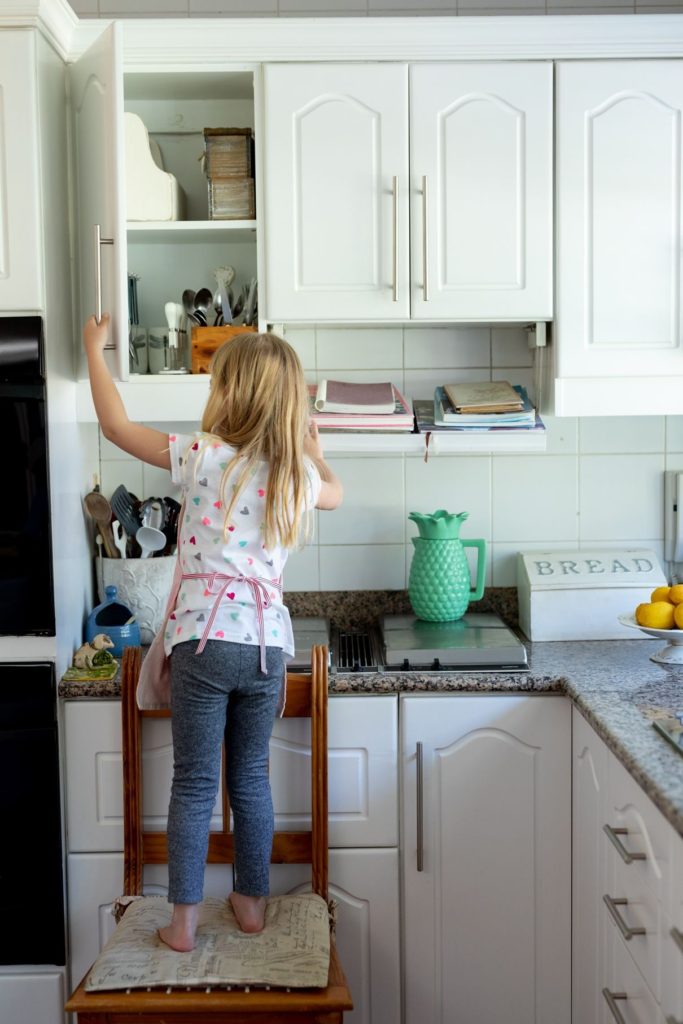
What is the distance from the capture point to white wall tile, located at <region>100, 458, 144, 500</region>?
8.14 ft

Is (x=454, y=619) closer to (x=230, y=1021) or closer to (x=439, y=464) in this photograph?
(x=439, y=464)

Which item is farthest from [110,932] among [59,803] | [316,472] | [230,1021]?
[316,472]

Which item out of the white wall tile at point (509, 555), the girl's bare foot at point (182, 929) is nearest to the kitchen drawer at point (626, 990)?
the girl's bare foot at point (182, 929)

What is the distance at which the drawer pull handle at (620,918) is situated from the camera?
5.12 ft

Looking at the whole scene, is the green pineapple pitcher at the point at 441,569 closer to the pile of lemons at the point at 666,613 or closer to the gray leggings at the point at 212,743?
the pile of lemons at the point at 666,613

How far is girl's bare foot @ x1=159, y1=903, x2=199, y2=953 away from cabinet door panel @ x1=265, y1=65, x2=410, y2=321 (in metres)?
1.13

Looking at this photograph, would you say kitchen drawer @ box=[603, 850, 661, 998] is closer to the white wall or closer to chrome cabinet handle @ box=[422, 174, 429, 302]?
chrome cabinet handle @ box=[422, 174, 429, 302]

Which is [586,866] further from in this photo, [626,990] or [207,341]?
[207,341]

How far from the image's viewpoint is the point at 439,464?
8.26 feet

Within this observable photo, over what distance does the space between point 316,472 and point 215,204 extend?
0.72 m

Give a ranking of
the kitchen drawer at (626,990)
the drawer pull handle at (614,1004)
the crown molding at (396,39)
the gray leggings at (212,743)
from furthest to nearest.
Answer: the crown molding at (396,39) < the gray leggings at (212,743) < the drawer pull handle at (614,1004) < the kitchen drawer at (626,990)

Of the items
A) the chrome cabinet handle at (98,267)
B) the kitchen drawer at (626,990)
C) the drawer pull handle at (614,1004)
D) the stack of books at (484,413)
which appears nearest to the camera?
the kitchen drawer at (626,990)

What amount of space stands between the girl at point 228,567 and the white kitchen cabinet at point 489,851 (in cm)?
38

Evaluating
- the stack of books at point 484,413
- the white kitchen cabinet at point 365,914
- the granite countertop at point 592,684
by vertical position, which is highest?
the stack of books at point 484,413
